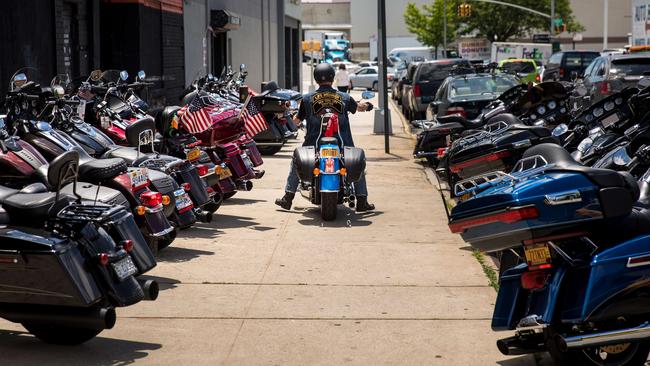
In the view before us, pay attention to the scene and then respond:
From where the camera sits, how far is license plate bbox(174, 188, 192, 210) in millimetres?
9945

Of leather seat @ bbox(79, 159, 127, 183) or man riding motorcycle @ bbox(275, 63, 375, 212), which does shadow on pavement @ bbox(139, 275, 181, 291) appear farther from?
man riding motorcycle @ bbox(275, 63, 375, 212)

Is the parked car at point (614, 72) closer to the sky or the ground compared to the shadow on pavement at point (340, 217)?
closer to the sky

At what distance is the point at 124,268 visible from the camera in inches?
268

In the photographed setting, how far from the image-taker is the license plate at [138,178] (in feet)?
29.9

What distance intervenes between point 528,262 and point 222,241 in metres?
5.65

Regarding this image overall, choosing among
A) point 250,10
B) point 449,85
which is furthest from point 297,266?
point 250,10

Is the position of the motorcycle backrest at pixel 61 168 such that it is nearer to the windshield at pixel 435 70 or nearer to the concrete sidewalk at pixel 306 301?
the concrete sidewalk at pixel 306 301

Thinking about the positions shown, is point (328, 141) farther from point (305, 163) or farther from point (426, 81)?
point (426, 81)

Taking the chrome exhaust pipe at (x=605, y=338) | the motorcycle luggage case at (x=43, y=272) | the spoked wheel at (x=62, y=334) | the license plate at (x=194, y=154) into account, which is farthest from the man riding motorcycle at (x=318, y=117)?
the chrome exhaust pipe at (x=605, y=338)

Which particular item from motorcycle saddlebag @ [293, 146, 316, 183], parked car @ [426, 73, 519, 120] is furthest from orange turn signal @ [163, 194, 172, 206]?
parked car @ [426, 73, 519, 120]

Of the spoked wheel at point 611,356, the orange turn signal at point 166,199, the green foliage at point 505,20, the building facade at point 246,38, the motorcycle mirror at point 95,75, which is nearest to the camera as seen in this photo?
the spoked wheel at point 611,356

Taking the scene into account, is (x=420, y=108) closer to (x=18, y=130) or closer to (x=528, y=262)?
(x=18, y=130)

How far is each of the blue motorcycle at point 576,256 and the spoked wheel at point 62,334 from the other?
99.6 inches

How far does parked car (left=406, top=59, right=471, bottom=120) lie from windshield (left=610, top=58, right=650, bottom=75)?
668 centimetres
